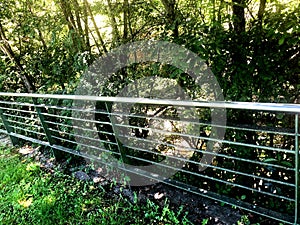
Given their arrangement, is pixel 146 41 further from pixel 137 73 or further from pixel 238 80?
pixel 238 80

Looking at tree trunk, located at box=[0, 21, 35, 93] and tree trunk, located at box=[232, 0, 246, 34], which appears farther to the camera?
tree trunk, located at box=[0, 21, 35, 93]

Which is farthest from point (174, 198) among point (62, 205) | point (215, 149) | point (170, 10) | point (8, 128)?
point (8, 128)

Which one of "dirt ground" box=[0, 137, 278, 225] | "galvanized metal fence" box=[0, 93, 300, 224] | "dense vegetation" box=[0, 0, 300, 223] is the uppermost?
"dense vegetation" box=[0, 0, 300, 223]

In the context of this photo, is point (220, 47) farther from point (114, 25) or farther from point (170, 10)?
point (114, 25)

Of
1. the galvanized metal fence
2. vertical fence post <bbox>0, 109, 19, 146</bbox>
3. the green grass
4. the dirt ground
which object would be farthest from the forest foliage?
the green grass

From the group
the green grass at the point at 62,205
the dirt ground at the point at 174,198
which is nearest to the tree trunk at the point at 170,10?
the dirt ground at the point at 174,198

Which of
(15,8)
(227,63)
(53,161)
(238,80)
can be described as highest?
(15,8)

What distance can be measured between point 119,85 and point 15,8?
2183 millimetres

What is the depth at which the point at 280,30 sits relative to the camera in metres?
1.74

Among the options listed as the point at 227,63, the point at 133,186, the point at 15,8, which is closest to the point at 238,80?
the point at 227,63

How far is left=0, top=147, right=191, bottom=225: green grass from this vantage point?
2279mm

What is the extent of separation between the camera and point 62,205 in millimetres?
2564

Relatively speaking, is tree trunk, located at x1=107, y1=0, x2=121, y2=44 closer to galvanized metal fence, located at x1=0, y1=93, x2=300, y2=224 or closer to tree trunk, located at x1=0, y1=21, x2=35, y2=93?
galvanized metal fence, located at x1=0, y1=93, x2=300, y2=224

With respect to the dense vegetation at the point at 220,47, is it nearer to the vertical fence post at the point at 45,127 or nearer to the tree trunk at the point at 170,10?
the tree trunk at the point at 170,10
